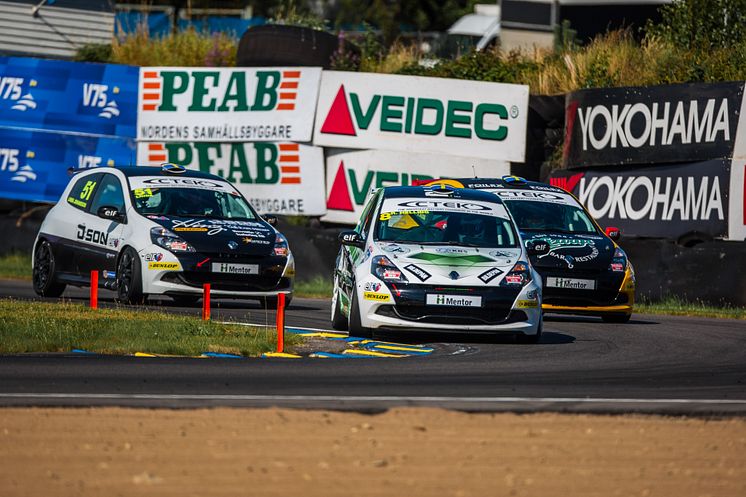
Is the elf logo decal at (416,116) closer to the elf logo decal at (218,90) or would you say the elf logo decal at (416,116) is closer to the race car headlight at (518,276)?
the elf logo decal at (218,90)

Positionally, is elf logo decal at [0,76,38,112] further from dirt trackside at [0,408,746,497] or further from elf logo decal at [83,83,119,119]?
dirt trackside at [0,408,746,497]

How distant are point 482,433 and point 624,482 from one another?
56.5 inches

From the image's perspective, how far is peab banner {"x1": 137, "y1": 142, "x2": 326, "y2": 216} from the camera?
1035 inches

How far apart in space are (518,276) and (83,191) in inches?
295

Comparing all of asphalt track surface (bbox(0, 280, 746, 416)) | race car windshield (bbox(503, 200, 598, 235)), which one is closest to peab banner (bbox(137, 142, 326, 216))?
race car windshield (bbox(503, 200, 598, 235))

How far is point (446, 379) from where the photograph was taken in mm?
11406

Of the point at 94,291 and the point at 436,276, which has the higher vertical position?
the point at 436,276

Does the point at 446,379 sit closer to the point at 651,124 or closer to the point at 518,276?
the point at 518,276

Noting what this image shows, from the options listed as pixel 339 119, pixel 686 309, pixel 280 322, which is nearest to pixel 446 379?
pixel 280 322

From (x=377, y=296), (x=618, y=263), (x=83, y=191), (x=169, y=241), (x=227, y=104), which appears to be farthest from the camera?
(x=227, y=104)

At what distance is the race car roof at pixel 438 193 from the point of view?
1605 centimetres

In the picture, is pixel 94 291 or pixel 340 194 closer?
pixel 94 291

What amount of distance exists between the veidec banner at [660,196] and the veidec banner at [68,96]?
334 inches

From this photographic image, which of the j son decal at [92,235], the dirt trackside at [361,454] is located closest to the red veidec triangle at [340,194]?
the j son decal at [92,235]
